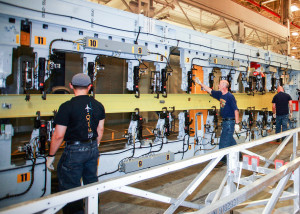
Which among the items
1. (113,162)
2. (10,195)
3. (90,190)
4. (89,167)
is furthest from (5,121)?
(90,190)

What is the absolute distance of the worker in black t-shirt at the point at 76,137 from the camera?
2344mm

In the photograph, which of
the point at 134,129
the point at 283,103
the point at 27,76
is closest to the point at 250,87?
the point at 283,103

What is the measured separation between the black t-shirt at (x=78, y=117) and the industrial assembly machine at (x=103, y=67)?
1.05 meters

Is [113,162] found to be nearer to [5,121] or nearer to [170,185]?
[170,185]

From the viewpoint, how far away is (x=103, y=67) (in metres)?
3.76

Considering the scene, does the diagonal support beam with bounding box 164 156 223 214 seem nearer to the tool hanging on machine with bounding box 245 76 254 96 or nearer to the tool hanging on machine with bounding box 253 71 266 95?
the tool hanging on machine with bounding box 245 76 254 96

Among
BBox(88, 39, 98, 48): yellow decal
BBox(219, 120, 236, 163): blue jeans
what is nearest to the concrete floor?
BBox(219, 120, 236, 163): blue jeans

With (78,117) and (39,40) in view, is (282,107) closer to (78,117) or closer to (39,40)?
(78,117)

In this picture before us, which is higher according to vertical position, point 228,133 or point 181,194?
point 228,133

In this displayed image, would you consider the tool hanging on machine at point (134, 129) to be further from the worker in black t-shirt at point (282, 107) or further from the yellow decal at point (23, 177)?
the worker in black t-shirt at point (282, 107)

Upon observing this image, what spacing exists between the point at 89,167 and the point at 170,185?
1838 millimetres

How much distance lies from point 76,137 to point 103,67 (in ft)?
5.65

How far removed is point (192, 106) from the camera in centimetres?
508

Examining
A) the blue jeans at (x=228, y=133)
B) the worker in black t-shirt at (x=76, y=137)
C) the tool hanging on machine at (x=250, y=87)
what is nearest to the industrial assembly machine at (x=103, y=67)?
the tool hanging on machine at (x=250, y=87)
